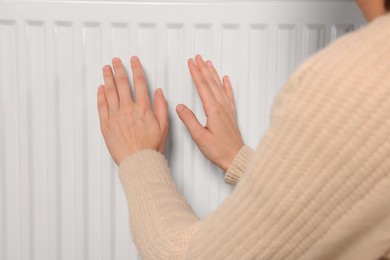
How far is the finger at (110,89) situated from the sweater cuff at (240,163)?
0.52 feet

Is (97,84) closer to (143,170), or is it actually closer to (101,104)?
(101,104)

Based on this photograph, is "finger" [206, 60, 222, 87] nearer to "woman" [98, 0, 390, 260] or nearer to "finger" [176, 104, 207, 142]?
"finger" [176, 104, 207, 142]

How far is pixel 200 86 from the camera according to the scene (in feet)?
2.47

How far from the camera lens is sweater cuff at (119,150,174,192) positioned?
0.68 metres

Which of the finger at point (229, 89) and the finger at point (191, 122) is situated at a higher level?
the finger at point (229, 89)

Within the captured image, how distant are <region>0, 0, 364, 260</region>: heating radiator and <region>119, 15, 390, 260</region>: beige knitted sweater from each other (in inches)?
10.2

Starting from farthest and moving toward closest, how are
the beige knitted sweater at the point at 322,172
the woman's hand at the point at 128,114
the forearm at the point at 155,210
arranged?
the woman's hand at the point at 128,114 → the forearm at the point at 155,210 → the beige knitted sweater at the point at 322,172

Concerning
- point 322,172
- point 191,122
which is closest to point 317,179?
point 322,172

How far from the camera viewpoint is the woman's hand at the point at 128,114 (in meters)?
0.74

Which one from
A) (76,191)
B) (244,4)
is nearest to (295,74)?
(244,4)

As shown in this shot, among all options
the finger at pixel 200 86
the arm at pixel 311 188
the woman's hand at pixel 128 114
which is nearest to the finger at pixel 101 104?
the woman's hand at pixel 128 114

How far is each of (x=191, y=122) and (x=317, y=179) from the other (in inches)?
12.9

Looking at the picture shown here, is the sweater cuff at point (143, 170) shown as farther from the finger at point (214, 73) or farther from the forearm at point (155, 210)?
the finger at point (214, 73)

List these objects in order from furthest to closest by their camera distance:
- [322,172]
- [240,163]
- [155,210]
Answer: [240,163] → [155,210] → [322,172]
